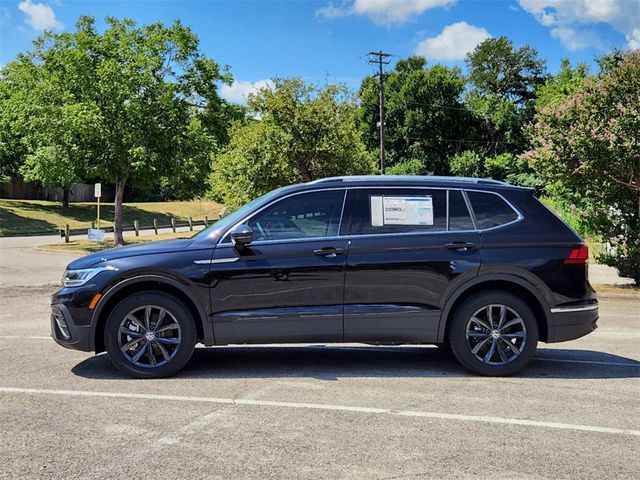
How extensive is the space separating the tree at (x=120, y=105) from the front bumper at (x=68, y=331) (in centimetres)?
2022

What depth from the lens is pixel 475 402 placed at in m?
4.98

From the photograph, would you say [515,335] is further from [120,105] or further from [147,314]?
[120,105]

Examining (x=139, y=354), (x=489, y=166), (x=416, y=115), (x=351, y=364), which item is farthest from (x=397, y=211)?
(x=489, y=166)

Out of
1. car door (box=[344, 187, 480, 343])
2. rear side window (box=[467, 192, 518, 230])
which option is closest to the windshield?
car door (box=[344, 187, 480, 343])

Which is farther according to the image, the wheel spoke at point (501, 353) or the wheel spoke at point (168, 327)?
the wheel spoke at point (501, 353)

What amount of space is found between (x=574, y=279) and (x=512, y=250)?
25.6 inches

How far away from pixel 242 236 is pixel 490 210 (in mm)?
2373

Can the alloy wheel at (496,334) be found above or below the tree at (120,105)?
below

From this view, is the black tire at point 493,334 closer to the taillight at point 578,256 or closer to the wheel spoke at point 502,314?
the wheel spoke at point 502,314

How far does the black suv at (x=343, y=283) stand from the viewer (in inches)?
219

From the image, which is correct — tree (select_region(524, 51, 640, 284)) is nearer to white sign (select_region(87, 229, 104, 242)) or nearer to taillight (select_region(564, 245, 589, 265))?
taillight (select_region(564, 245, 589, 265))

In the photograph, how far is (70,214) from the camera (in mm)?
49750

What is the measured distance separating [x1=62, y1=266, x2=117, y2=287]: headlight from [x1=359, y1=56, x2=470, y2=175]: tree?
53.9 m

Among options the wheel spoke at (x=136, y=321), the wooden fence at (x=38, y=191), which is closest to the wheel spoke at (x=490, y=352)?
the wheel spoke at (x=136, y=321)
